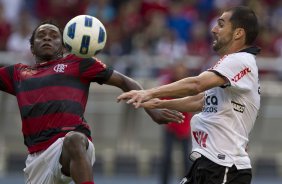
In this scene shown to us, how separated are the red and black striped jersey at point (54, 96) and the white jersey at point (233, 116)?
4.29 ft

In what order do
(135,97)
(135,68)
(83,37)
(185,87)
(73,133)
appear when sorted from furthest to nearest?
(135,68) < (83,37) < (73,133) < (185,87) < (135,97)

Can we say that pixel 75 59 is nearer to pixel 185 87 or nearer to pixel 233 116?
pixel 185 87

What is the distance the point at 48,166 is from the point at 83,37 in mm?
1278

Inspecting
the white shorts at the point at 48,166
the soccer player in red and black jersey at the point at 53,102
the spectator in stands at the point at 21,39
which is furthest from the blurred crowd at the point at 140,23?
the white shorts at the point at 48,166

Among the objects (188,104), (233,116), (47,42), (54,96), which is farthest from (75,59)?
(233,116)

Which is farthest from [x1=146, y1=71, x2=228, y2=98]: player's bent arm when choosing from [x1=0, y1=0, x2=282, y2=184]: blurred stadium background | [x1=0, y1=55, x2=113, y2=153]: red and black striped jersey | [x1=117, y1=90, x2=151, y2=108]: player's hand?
[x1=0, y1=0, x2=282, y2=184]: blurred stadium background

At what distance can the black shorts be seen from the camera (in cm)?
751

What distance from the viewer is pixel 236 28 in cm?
763

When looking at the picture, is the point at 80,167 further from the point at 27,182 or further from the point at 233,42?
the point at 233,42

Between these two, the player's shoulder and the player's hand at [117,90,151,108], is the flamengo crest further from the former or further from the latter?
the player's hand at [117,90,151,108]

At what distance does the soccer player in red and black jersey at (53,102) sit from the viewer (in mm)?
8148

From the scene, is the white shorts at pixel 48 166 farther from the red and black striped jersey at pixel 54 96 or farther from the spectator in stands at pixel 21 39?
the spectator in stands at pixel 21 39

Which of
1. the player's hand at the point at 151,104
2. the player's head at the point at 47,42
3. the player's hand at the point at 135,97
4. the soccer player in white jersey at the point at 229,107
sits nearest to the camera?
the player's hand at the point at 135,97

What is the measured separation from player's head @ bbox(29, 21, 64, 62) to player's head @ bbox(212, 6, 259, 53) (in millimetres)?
1810
